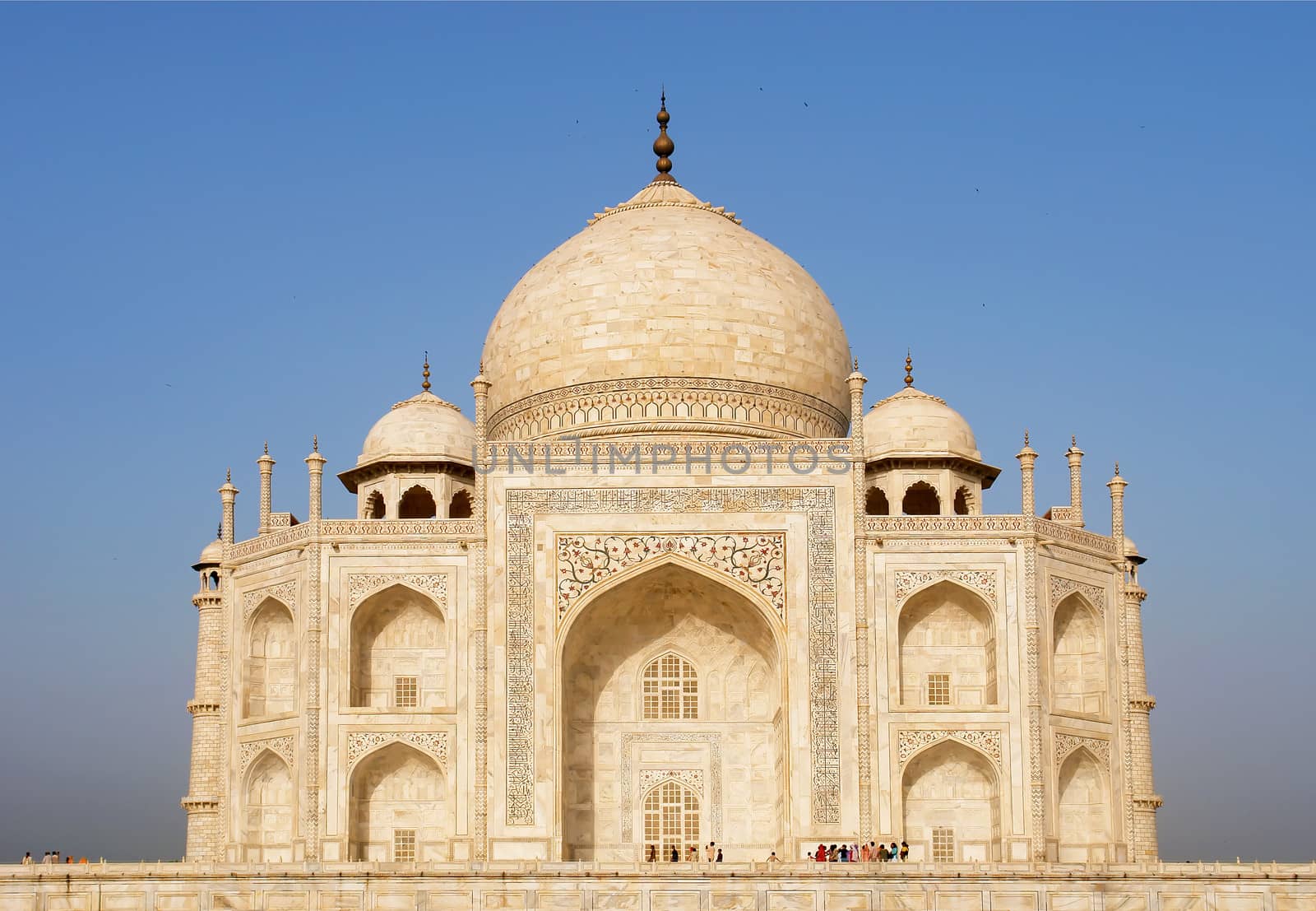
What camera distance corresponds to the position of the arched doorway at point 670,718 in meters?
23.4

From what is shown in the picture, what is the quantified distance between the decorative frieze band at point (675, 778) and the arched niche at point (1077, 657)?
446cm

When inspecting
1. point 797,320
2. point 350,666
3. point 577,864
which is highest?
point 797,320

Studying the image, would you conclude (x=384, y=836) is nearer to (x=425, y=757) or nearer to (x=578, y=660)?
(x=425, y=757)

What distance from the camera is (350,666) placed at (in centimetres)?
2297

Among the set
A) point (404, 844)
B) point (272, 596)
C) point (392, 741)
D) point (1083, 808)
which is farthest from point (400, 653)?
point (1083, 808)

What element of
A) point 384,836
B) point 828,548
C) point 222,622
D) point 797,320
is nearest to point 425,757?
point 384,836

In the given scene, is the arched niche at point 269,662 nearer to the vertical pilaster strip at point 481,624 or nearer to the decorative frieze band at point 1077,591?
the vertical pilaster strip at point 481,624

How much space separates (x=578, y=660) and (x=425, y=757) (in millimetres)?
2311

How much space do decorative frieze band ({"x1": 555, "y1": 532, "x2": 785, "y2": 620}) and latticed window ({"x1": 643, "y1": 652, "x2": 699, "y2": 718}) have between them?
1763mm

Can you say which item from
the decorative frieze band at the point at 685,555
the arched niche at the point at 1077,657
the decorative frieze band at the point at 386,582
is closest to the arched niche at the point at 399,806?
the decorative frieze band at the point at 386,582

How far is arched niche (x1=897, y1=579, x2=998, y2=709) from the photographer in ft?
76.6

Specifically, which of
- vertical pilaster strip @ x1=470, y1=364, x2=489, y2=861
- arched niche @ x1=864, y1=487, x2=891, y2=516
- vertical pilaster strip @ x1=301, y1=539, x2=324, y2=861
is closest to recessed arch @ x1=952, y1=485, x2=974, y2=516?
arched niche @ x1=864, y1=487, x2=891, y2=516

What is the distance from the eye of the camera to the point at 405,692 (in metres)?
23.5

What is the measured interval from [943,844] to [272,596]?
28.3 feet
